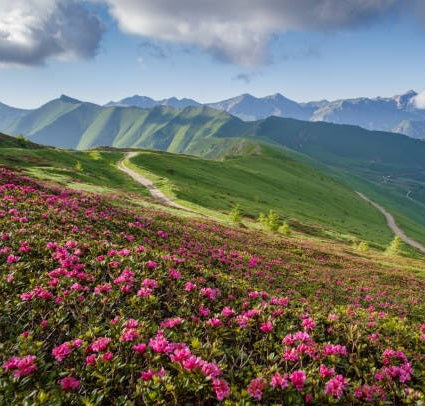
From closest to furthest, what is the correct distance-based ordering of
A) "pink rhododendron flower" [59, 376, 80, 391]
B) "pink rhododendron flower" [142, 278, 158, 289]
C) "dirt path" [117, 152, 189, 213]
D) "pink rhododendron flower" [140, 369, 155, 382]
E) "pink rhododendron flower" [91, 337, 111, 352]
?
1. "pink rhododendron flower" [59, 376, 80, 391]
2. "pink rhododendron flower" [140, 369, 155, 382]
3. "pink rhododendron flower" [91, 337, 111, 352]
4. "pink rhododendron flower" [142, 278, 158, 289]
5. "dirt path" [117, 152, 189, 213]

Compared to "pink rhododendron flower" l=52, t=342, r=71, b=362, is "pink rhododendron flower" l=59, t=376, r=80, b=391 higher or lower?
lower

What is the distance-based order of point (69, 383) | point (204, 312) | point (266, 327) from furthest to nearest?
point (204, 312) → point (266, 327) → point (69, 383)

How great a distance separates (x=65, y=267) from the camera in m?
8.21

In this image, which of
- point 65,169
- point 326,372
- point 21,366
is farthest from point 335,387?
point 65,169

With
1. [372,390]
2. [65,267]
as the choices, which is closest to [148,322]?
[65,267]

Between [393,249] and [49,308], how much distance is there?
264 feet

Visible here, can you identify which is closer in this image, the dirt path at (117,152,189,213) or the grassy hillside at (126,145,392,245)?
the dirt path at (117,152,189,213)

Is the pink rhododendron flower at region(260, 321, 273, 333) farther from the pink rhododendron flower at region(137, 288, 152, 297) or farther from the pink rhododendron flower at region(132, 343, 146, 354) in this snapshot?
the pink rhododendron flower at region(137, 288, 152, 297)

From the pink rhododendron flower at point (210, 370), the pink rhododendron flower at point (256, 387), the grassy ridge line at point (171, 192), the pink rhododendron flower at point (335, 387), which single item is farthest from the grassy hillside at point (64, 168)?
the pink rhododendron flower at point (335, 387)

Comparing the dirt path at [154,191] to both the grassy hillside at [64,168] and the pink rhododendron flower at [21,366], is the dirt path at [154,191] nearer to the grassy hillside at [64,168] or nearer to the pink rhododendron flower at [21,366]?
the grassy hillside at [64,168]

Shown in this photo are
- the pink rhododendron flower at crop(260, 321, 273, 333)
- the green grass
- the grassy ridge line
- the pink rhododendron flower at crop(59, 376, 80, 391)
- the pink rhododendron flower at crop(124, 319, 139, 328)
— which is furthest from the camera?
the green grass

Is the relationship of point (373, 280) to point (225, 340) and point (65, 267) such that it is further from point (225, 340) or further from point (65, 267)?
point (65, 267)

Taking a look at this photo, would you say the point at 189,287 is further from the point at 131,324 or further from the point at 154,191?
the point at 154,191

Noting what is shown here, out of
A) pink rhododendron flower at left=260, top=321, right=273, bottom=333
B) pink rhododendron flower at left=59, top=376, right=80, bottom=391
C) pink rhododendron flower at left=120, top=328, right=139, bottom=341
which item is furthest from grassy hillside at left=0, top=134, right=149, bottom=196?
pink rhododendron flower at left=59, top=376, right=80, bottom=391
